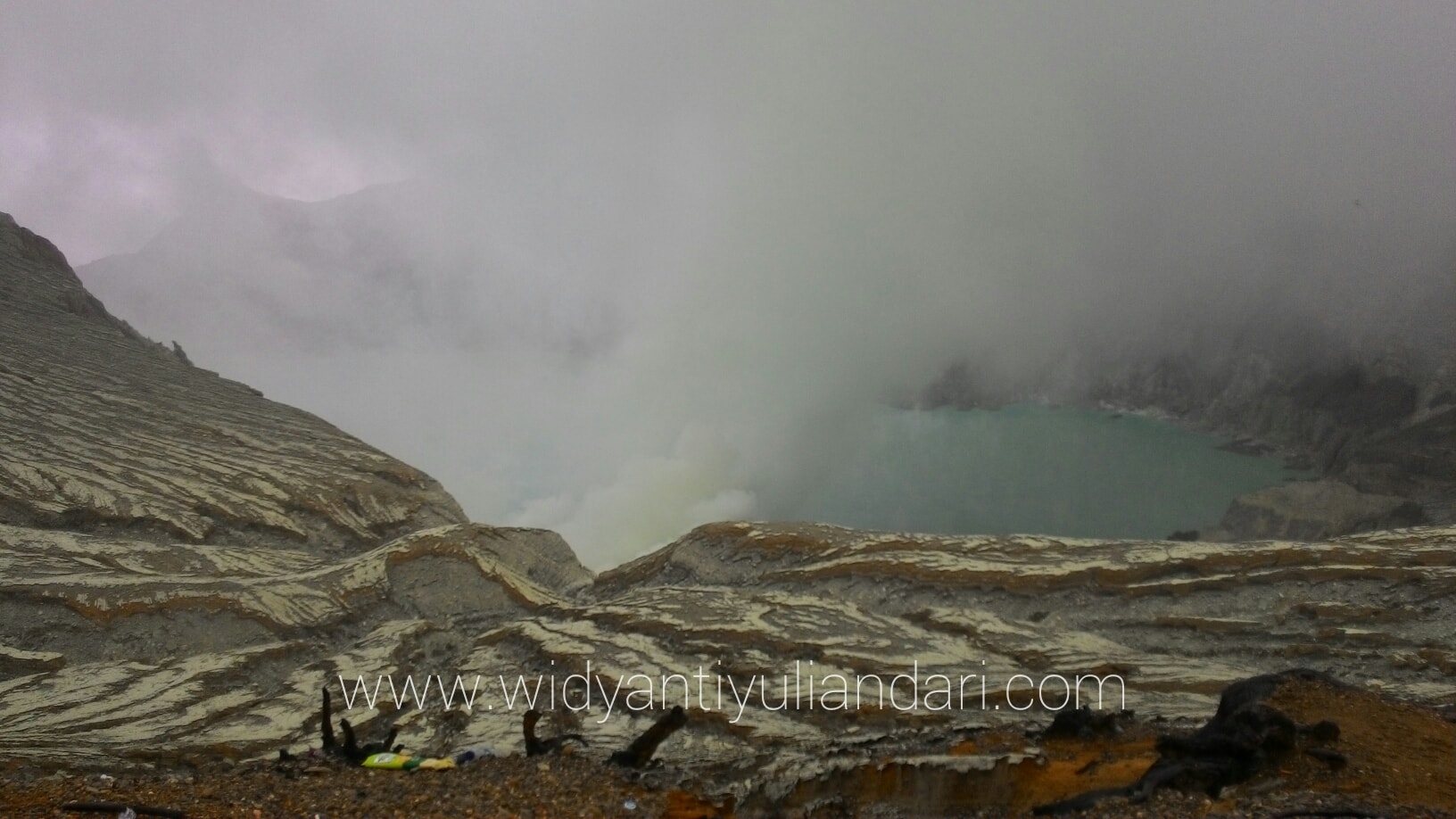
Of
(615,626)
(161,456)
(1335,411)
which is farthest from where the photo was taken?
(1335,411)

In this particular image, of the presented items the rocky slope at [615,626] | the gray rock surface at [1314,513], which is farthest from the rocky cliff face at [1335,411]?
the rocky slope at [615,626]

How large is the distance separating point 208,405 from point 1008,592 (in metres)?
45.3

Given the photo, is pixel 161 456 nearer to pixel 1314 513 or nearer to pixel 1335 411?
pixel 1314 513

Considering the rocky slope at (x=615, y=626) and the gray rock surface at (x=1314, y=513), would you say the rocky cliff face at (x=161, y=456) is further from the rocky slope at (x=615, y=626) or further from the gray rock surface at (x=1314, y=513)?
the gray rock surface at (x=1314, y=513)

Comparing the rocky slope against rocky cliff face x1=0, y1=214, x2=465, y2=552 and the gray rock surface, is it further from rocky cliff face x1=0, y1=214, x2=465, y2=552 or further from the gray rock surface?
the gray rock surface

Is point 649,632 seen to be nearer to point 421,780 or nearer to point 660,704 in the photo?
point 660,704

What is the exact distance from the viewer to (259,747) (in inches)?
722

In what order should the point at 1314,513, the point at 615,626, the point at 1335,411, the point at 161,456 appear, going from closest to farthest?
the point at 615,626 → the point at 161,456 → the point at 1314,513 → the point at 1335,411

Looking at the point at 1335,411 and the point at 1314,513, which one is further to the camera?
the point at 1335,411

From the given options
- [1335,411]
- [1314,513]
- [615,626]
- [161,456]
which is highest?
[1335,411]

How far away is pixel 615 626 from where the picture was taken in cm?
2681

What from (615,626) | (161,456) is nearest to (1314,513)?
(615,626)

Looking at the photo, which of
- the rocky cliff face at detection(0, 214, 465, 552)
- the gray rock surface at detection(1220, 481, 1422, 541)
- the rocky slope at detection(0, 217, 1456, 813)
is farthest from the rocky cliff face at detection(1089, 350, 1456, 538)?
the rocky cliff face at detection(0, 214, 465, 552)

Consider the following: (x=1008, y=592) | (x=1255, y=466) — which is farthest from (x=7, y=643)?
(x=1255, y=466)
